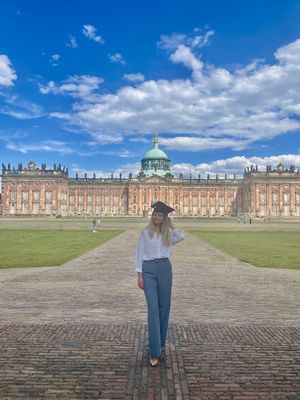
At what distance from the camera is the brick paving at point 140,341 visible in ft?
16.9

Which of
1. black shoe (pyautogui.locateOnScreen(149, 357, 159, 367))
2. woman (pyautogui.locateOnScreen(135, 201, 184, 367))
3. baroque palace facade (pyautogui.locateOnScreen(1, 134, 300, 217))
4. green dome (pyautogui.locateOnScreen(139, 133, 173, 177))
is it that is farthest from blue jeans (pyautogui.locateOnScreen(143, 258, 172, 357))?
green dome (pyautogui.locateOnScreen(139, 133, 173, 177))

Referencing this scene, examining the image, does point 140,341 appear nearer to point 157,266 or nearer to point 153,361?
point 153,361

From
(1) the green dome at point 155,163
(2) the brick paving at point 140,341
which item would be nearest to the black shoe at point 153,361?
(2) the brick paving at point 140,341

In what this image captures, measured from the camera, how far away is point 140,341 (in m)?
6.88

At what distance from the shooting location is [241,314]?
28.6 ft

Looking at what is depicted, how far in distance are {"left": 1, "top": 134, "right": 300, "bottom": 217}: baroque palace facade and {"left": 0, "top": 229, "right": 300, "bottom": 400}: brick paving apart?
Answer: 10429cm

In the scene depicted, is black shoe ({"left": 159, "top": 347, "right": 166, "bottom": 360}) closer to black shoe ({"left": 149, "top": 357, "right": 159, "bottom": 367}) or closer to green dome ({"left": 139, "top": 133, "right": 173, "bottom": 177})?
black shoe ({"left": 149, "top": 357, "right": 159, "bottom": 367})

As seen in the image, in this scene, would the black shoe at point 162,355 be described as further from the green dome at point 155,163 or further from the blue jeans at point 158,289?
the green dome at point 155,163

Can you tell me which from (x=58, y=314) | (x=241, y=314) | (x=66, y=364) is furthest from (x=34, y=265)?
(x=66, y=364)

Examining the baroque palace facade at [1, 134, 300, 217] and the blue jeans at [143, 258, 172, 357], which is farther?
the baroque palace facade at [1, 134, 300, 217]

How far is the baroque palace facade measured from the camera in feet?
379

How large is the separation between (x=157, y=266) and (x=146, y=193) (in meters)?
116

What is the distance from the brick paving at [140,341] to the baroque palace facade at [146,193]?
4106 inches

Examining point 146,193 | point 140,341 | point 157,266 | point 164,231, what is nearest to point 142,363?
point 140,341
